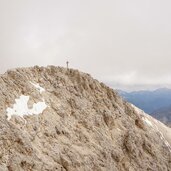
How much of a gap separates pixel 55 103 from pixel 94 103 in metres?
9.30

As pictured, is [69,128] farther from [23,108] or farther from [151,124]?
[151,124]

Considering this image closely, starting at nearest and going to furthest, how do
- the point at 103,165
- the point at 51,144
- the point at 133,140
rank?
the point at 51,144 → the point at 103,165 → the point at 133,140

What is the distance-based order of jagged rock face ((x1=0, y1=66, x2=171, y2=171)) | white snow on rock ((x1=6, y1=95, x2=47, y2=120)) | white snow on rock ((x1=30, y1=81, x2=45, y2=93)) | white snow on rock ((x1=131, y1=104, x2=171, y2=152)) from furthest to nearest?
white snow on rock ((x1=131, y1=104, x2=171, y2=152))
white snow on rock ((x1=30, y1=81, x2=45, y2=93))
white snow on rock ((x1=6, y1=95, x2=47, y2=120))
jagged rock face ((x1=0, y1=66, x2=171, y2=171))

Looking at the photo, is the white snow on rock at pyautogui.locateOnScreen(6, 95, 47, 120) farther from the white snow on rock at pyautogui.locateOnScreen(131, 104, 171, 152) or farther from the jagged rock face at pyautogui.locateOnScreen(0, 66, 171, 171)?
the white snow on rock at pyautogui.locateOnScreen(131, 104, 171, 152)

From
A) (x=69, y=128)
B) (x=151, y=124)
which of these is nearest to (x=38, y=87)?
(x=69, y=128)

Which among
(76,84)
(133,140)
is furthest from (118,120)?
(76,84)

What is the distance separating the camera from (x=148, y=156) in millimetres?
63719

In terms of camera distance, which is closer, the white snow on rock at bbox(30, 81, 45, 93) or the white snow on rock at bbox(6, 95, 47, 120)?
the white snow on rock at bbox(6, 95, 47, 120)

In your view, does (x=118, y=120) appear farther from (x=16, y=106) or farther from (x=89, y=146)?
(x=16, y=106)

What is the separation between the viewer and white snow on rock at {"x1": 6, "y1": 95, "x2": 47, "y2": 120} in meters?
46.7

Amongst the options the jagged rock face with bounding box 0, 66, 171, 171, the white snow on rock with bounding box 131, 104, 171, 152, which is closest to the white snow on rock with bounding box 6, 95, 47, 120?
the jagged rock face with bounding box 0, 66, 171, 171

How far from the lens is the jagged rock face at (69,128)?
1747 inches

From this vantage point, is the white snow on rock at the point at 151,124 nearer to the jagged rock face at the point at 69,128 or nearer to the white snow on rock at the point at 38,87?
the jagged rock face at the point at 69,128

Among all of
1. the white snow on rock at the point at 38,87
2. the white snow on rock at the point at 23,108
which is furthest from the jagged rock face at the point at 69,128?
the white snow on rock at the point at 38,87
